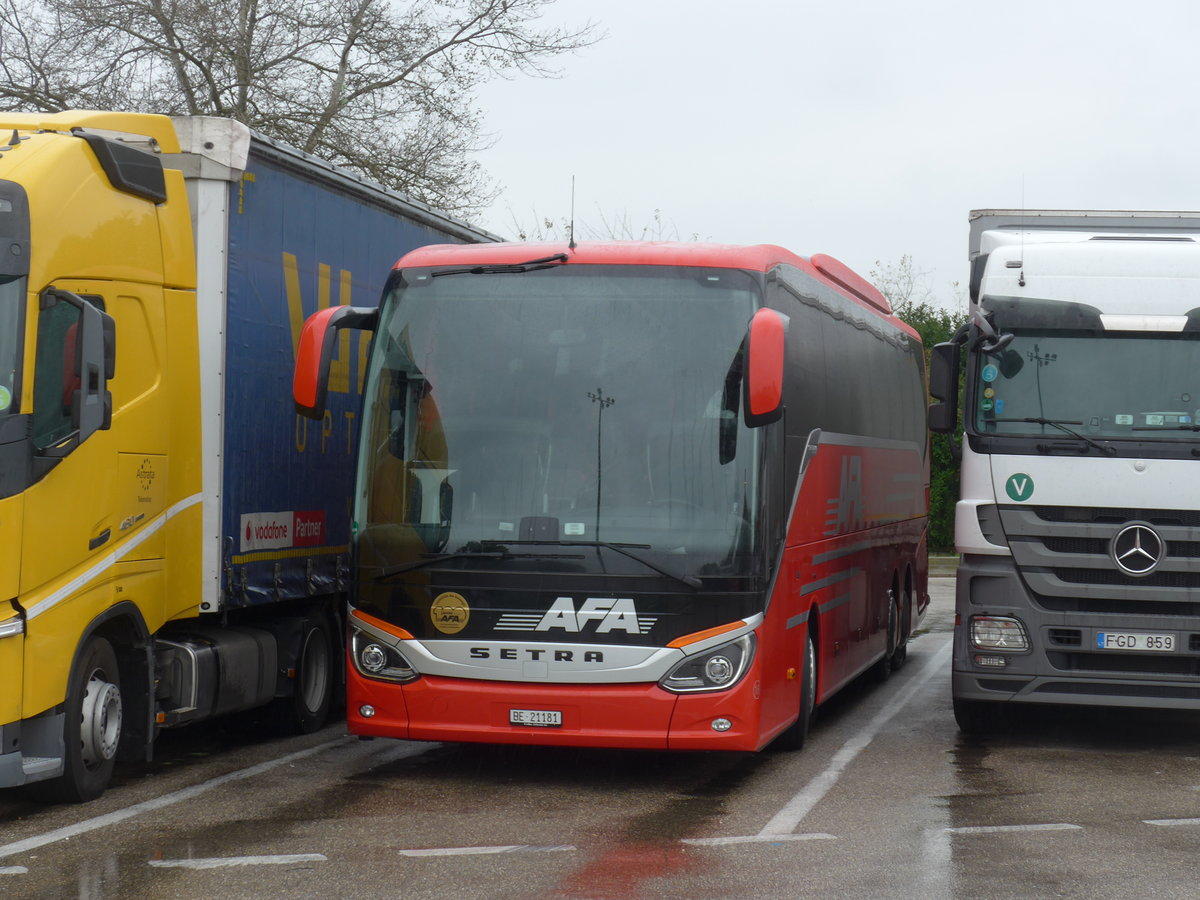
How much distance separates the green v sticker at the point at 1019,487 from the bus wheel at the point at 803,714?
5.11 ft

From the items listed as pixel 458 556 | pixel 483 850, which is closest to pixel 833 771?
pixel 458 556

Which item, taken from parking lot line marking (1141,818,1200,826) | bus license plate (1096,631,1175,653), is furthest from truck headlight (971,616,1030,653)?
parking lot line marking (1141,818,1200,826)

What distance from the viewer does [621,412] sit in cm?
940

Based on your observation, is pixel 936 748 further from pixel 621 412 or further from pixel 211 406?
pixel 211 406

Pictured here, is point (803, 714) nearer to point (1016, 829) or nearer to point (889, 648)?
point (1016, 829)

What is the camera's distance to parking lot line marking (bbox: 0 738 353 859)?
7.71 metres

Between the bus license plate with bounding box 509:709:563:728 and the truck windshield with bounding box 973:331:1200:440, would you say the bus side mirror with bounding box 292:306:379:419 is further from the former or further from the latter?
the truck windshield with bounding box 973:331:1200:440

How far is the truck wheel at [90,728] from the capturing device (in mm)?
8492

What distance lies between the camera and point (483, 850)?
770 cm

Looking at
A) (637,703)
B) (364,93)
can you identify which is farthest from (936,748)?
(364,93)

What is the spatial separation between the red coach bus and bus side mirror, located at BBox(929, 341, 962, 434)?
1.56 metres

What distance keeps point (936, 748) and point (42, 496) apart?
240 inches

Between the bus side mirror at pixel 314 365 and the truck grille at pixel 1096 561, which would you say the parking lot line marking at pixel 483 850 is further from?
the truck grille at pixel 1096 561

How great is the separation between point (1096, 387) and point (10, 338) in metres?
6.48
